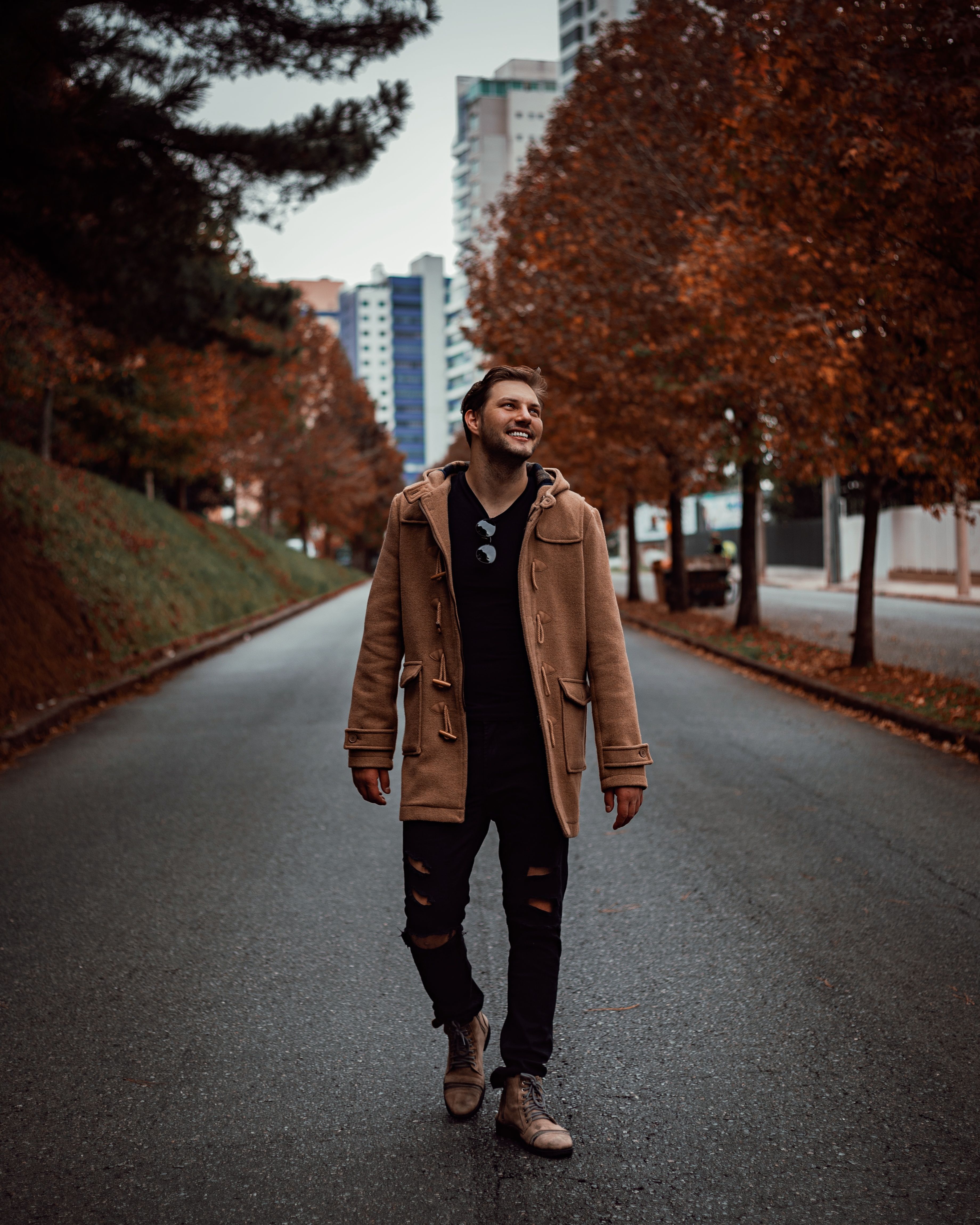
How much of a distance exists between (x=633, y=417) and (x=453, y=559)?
17927 mm

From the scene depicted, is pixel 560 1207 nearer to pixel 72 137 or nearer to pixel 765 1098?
pixel 765 1098

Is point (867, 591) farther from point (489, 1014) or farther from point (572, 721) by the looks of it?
point (572, 721)

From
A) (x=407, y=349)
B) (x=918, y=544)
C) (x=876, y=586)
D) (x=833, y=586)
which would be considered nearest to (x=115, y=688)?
(x=833, y=586)

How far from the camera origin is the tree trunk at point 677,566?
85.3 ft

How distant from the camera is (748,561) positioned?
2002 centimetres

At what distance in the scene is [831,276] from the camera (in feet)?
37.2

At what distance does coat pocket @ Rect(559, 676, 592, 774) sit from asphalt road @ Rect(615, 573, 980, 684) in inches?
420

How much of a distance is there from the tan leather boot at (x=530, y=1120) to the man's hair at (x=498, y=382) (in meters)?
1.73

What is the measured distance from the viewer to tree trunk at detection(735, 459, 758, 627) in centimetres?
1989

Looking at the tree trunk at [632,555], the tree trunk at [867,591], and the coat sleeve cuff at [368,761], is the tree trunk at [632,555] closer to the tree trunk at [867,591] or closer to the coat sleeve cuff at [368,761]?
the tree trunk at [867,591]

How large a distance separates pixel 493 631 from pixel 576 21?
427 ft

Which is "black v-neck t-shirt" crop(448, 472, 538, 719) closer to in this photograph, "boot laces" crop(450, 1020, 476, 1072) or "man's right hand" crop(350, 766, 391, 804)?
"man's right hand" crop(350, 766, 391, 804)

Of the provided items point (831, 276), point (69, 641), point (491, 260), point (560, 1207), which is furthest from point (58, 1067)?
point (491, 260)

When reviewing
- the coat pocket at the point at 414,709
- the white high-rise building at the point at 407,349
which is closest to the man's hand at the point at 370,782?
the coat pocket at the point at 414,709
